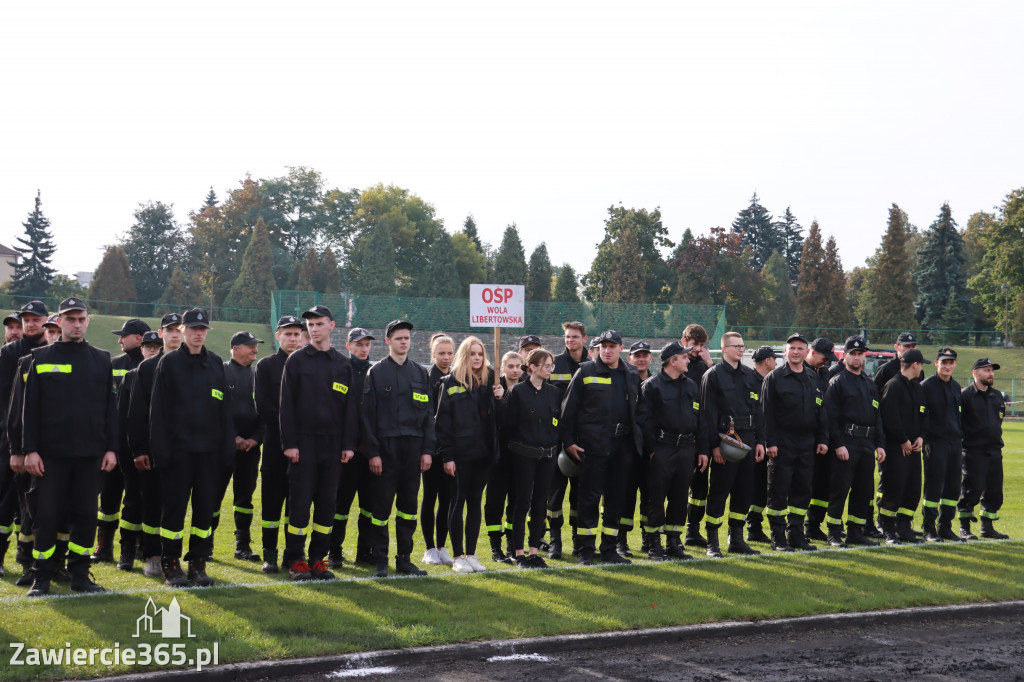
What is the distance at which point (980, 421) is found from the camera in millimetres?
11562

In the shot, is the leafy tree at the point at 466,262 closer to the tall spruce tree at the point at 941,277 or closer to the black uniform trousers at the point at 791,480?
the tall spruce tree at the point at 941,277

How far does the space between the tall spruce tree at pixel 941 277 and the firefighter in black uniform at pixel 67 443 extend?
7945cm

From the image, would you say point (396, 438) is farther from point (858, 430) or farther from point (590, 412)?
point (858, 430)

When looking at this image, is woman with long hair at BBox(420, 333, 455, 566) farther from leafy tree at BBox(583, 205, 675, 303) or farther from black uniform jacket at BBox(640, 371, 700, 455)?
leafy tree at BBox(583, 205, 675, 303)

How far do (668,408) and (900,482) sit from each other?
140 inches

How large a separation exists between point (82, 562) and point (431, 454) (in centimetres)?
298

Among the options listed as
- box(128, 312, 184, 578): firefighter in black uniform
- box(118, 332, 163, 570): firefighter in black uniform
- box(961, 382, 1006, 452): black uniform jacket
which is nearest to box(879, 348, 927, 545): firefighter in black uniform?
box(961, 382, 1006, 452): black uniform jacket

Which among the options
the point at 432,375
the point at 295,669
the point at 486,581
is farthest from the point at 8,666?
the point at 432,375

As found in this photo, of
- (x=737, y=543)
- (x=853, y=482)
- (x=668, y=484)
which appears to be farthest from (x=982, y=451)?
(x=668, y=484)

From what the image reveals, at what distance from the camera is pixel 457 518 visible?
875cm

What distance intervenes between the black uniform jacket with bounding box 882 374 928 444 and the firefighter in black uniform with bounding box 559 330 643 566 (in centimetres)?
351

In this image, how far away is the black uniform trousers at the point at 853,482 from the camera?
10477 mm

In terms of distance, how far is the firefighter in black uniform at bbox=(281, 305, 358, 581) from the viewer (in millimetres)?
8023

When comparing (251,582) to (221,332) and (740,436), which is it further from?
(221,332)
